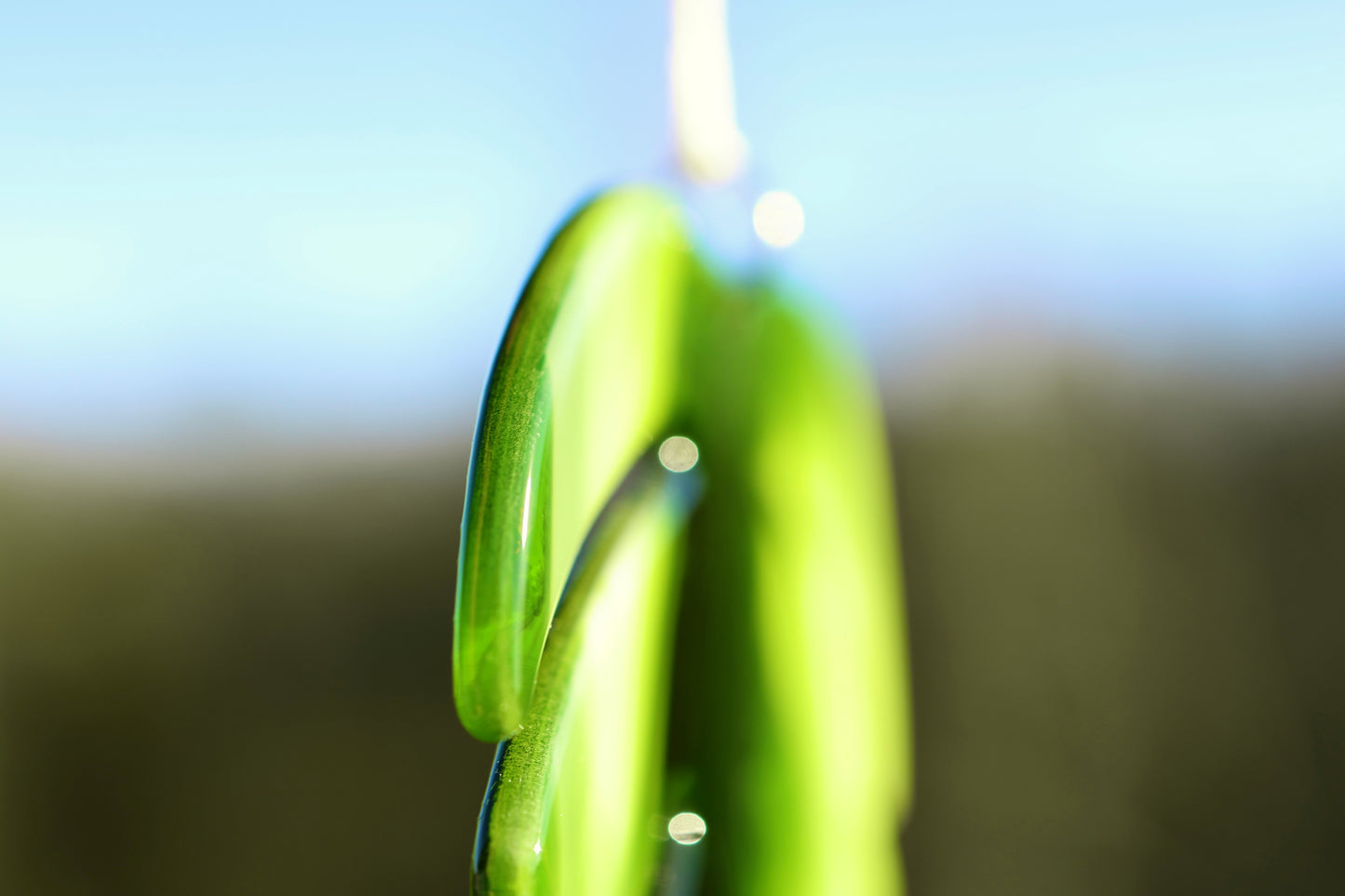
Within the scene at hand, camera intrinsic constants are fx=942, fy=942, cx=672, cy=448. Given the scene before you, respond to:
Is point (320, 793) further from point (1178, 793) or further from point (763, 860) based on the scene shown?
point (763, 860)

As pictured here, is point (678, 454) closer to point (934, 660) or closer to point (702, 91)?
point (702, 91)

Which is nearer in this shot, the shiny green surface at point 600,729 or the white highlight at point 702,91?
the shiny green surface at point 600,729

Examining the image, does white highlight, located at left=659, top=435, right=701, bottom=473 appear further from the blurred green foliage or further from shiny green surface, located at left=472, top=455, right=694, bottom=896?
the blurred green foliage

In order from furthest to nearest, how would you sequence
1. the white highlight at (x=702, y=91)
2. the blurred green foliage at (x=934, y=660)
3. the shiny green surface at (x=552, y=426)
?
the blurred green foliage at (x=934, y=660) → the white highlight at (x=702, y=91) → the shiny green surface at (x=552, y=426)

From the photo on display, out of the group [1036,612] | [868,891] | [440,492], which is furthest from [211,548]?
[868,891]

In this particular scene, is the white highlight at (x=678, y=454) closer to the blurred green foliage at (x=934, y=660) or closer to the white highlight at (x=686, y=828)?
the white highlight at (x=686, y=828)

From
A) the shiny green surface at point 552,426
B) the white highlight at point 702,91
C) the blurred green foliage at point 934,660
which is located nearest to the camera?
the shiny green surface at point 552,426

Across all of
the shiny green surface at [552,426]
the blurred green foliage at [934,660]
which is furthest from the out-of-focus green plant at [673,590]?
the blurred green foliage at [934,660]

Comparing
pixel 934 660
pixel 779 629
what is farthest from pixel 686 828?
pixel 934 660
